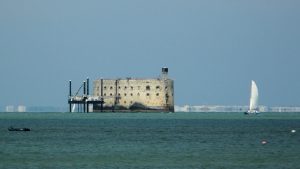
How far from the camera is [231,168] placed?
73062mm

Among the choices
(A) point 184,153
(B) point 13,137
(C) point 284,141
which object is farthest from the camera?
(B) point 13,137

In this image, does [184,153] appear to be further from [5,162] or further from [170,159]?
[5,162]

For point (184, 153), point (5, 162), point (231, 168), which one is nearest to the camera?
point (231, 168)

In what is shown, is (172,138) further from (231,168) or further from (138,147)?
(231,168)

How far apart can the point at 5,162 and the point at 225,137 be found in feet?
137

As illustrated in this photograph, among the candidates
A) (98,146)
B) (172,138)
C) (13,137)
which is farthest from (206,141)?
(13,137)

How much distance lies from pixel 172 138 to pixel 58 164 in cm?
3722

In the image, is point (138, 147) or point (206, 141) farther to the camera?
point (206, 141)

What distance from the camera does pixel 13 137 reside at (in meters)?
115

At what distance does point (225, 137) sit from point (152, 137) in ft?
25.5

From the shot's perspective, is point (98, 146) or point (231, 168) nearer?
point (231, 168)

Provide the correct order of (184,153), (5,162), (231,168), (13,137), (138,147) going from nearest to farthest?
(231,168) < (5,162) < (184,153) < (138,147) < (13,137)

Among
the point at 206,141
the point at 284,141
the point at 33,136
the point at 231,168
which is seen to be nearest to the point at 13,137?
the point at 33,136

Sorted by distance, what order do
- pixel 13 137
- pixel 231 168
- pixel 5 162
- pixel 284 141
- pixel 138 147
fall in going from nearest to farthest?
pixel 231 168 < pixel 5 162 < pixel 138 147 < pixel 284 141 < pixel 13 137
